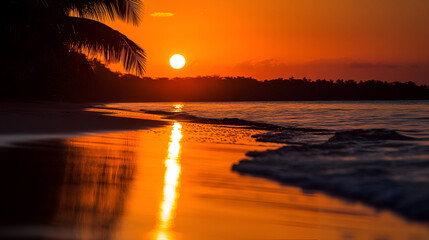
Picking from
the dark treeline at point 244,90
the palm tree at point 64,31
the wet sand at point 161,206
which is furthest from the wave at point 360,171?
the dark treeline at point 244,90

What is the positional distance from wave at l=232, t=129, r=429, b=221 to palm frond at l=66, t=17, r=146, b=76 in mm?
8402

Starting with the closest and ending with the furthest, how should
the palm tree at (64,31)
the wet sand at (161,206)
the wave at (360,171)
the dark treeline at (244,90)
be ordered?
the wet sand at (161,206) < the wave at (360,171) < the palm tree at (64,31) < the dark treeline at (244,90)

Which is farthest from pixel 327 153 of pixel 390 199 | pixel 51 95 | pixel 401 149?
pixel 51 95

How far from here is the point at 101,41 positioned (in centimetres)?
1405

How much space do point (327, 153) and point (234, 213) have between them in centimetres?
396

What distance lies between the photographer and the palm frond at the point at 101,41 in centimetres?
1385

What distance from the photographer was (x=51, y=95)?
101 ft

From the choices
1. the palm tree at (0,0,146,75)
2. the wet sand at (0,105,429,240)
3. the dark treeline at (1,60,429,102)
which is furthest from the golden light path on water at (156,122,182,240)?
the dark treeline at (1,60,429,102)

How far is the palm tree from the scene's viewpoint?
1195cm

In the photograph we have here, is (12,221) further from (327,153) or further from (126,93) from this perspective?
(126,93)

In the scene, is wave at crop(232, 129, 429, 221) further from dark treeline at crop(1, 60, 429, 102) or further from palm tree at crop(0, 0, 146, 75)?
dark treeline at crop(1, 60, 429, 102)

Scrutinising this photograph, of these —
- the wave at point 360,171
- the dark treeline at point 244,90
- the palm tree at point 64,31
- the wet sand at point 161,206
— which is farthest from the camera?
the dark treeline at point 244,90

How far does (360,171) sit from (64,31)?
11.0 m

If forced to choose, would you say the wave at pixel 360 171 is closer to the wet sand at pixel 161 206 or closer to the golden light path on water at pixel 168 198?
the wet sand at pixel 161 206
